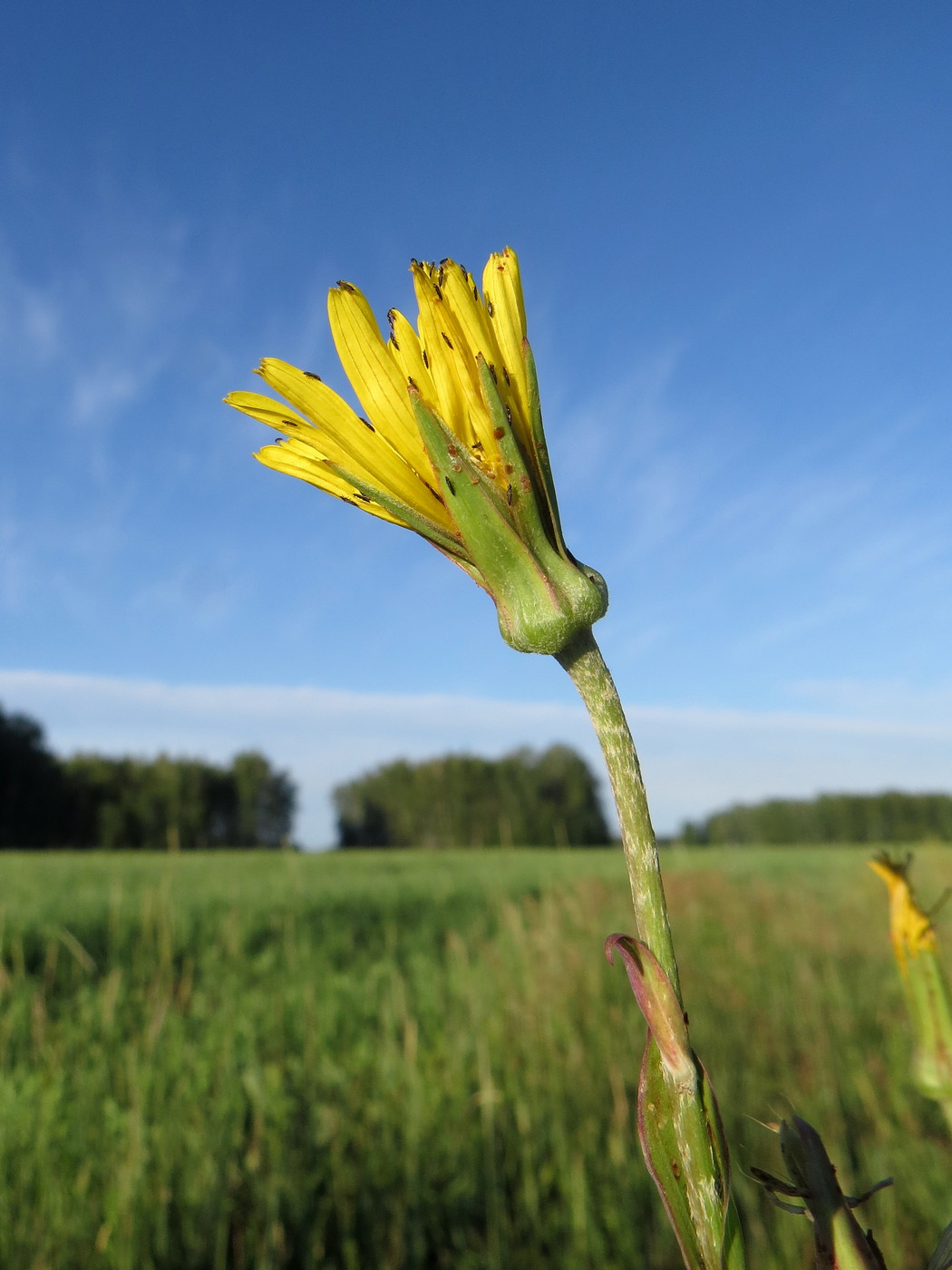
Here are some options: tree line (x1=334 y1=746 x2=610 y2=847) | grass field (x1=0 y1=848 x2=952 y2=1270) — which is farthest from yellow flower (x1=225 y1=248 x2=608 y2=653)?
tree line (x1=334 y1=746 x2=610 y2=847)

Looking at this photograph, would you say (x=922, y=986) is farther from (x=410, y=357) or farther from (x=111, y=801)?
(x=111, y=801)

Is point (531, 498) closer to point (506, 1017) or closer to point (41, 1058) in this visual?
point (41, 1058)

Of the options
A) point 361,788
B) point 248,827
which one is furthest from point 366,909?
point 361,788

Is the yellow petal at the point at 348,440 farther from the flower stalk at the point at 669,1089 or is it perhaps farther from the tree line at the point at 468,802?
the tree line at the point at 468,802

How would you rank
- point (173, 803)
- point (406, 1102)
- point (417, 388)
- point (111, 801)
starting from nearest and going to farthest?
point (417, 388) < point (406, 1102) < point (111, 801) < point (173, 803)

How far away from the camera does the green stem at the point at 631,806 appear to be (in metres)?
0.41

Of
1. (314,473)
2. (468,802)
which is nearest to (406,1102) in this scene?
(314,473)

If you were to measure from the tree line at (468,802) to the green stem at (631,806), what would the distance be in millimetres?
34238

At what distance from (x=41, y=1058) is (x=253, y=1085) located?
49.4 inches

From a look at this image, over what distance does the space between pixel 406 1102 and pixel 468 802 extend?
44.0 metres

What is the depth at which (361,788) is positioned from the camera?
5500 centimetres

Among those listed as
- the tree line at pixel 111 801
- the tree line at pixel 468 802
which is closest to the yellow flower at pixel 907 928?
the tree line at pixel 468 802

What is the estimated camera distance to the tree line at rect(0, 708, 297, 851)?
138ft

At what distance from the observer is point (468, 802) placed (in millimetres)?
46656
